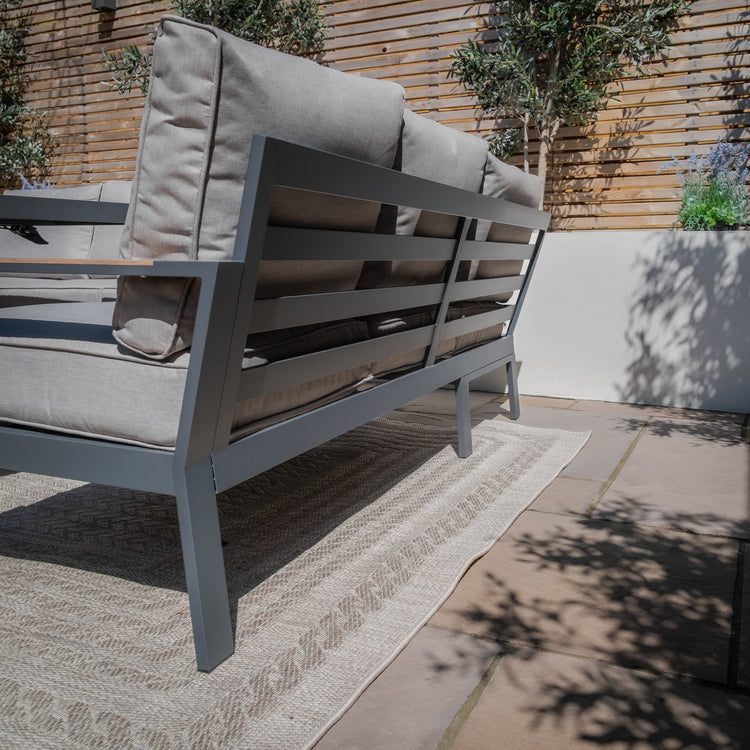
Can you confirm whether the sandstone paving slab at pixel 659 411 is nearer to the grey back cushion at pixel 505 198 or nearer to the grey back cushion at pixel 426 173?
the grey back cushion at pixel 505 198

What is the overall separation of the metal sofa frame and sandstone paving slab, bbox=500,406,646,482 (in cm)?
92

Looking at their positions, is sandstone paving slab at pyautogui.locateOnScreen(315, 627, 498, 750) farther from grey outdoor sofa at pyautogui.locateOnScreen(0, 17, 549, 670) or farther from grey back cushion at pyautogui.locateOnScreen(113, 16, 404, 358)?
grey back cushion at pyautogui.locateOnScreen(113, 16, 404, 358)

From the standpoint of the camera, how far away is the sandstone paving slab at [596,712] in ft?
3.47

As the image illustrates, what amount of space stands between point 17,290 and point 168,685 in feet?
6.52

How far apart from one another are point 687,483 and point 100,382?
5.66 ft

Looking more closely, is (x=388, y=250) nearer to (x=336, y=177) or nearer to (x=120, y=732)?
(x=336, y=177)

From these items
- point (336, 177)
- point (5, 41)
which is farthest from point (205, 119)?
point (5, 41)

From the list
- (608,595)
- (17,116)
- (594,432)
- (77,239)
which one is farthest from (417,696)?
(17,116)

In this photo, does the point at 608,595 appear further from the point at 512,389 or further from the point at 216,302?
the point at 512,389

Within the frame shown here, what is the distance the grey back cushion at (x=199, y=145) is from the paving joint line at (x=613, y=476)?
3.76ft

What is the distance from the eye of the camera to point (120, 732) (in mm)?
1064

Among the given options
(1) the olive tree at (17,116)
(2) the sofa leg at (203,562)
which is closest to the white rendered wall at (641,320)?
(2) the sofa leg at (203,562)

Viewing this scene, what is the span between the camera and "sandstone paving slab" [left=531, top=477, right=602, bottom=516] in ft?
6.69

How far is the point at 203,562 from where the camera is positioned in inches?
47.7
